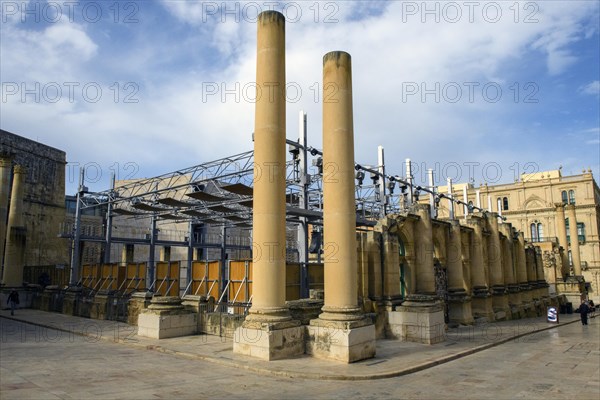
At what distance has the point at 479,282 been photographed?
82.0 ft

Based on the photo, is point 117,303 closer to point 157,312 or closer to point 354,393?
point 157,312

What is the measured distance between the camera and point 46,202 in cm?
4019

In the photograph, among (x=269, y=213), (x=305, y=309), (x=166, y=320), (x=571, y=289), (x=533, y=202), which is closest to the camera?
(x=269, y=213)

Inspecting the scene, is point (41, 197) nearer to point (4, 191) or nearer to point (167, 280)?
point (4, 191)

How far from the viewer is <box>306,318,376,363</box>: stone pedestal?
1171 centimetres

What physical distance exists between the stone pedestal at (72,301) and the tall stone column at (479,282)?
21.0 m

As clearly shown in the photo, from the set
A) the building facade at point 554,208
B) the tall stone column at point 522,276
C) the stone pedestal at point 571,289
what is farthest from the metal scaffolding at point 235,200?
the building facade at point 554,208

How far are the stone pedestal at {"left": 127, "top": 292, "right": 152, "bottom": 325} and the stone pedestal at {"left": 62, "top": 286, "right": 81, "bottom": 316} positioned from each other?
16.5ft

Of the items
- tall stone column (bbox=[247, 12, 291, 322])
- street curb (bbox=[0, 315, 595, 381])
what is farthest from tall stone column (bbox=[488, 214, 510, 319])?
tall stone column (bbox=[247, 12, 291, 322])

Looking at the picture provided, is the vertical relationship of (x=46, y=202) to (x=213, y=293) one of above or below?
above

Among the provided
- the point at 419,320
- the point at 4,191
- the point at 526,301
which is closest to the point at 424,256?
the point at 419,320

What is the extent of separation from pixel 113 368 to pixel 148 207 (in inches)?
645

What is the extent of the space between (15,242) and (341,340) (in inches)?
1033

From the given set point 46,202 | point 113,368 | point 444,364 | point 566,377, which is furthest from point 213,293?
point 46,202
